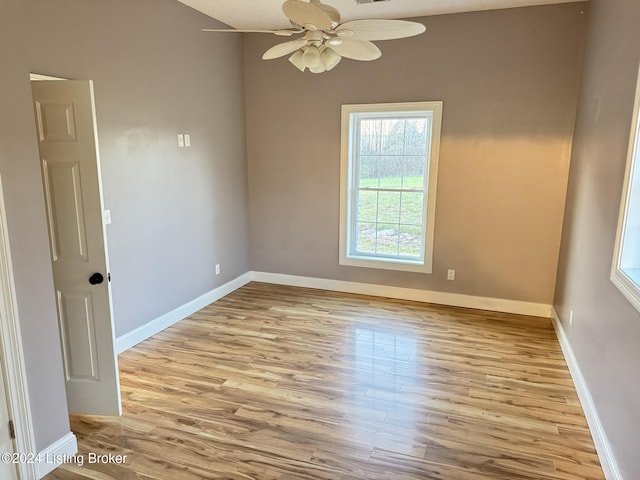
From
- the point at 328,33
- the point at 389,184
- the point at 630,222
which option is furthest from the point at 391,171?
the point at 630,222

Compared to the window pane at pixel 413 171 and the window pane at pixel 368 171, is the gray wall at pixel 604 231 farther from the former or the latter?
the window pane at pixel 368 171

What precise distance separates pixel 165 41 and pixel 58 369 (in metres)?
2.86

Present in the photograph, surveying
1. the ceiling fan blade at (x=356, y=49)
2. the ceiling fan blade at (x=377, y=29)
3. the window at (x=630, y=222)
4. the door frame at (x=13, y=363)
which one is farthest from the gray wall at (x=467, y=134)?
the door frame at (x=13, y=363)

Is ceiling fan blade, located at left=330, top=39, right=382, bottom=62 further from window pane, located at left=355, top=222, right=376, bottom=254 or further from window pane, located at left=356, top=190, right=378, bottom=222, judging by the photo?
window pane, located at left=355, top=222, right=376, bottom=254

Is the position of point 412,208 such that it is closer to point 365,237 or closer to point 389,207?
point 389,207

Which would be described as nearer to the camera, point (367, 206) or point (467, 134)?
point (467, 134)

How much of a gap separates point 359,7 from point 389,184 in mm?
1802

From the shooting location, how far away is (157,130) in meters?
3.70

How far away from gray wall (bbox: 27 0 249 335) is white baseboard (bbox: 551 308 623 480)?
11.3ft

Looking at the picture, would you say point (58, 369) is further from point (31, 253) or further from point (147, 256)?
point (147, 256)

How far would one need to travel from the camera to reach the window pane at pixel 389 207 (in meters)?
4.72

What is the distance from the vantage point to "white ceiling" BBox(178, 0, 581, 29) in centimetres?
376

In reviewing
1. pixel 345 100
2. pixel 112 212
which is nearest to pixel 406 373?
pixel 112 212

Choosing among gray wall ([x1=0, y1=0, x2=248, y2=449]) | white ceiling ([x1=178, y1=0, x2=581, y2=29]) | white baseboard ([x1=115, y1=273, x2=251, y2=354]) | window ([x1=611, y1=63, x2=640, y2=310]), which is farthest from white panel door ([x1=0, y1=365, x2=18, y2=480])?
white ceiling ([x1=178, y1=0, x2=581, y2=29])
